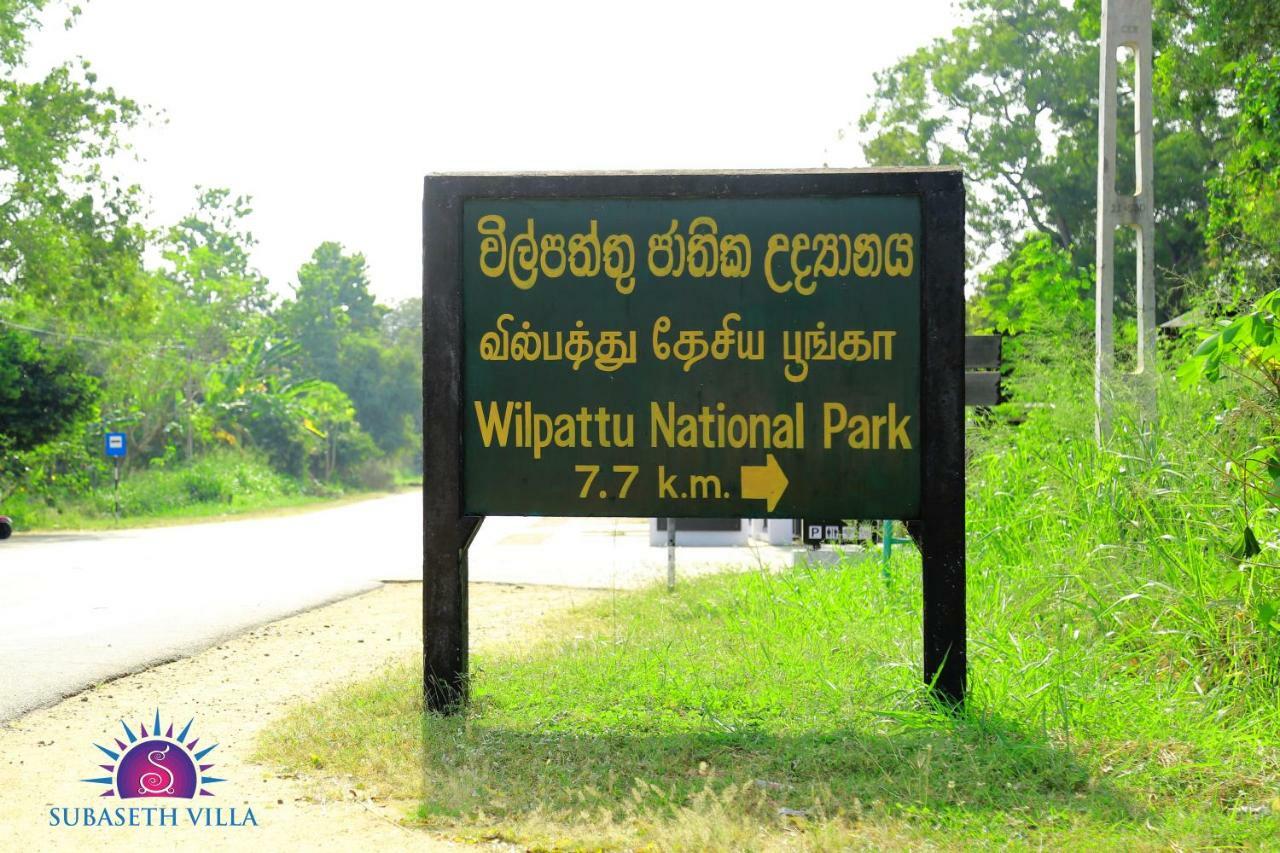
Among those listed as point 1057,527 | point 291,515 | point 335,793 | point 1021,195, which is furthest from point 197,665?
point 1021,195

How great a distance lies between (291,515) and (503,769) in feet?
107

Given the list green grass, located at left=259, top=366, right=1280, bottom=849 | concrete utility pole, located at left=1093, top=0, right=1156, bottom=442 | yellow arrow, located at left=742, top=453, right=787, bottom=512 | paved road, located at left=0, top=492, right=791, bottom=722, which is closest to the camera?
green grass, located at left=259, top=366, right=1280, bottom=849

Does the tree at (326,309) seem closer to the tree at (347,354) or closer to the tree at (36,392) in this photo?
the tree at (347,354)

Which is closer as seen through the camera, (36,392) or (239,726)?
(239,726)

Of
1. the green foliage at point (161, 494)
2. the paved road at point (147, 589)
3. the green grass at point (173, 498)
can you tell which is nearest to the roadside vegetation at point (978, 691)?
the paved road at point (147, 589)

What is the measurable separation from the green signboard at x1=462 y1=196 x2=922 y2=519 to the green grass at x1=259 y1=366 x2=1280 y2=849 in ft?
3.56

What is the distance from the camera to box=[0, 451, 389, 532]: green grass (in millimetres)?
29547

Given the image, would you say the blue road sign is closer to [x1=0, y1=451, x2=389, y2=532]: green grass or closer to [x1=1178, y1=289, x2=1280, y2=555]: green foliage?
[x1=0, y1=451, x2=389, y2=532]: green grass

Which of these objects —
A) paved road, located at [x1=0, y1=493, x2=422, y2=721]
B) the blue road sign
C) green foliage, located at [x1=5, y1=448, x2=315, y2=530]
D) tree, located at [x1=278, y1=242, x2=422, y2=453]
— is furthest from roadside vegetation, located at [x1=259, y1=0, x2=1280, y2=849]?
tree, located at [x1=278, y1=242, x2=422, y2=453]

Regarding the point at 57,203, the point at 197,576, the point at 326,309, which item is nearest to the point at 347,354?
the point at 326,309

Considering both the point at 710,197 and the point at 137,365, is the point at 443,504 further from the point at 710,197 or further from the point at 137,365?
the point at 137,365

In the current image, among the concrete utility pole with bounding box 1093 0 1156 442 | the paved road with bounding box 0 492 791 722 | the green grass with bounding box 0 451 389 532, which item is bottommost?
the green grass with bounding box 0 451 389 532

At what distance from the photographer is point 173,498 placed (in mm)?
36875

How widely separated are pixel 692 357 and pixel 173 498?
3369cm
